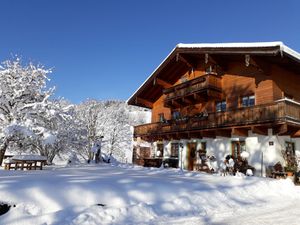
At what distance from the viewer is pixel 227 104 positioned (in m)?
19.3

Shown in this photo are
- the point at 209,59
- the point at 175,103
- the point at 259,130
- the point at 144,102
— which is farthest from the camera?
the point at 144,102

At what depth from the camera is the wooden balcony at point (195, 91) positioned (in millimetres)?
19422

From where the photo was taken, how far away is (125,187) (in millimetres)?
8719

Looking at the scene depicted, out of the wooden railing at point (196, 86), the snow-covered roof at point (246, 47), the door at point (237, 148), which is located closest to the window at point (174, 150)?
the wooden railing at point (196, 86)

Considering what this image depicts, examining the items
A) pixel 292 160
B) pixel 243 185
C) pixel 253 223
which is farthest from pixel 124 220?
pixel 292 160

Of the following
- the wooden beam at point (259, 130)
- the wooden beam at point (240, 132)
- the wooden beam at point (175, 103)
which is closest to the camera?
the wooden beam at point (259, 130)

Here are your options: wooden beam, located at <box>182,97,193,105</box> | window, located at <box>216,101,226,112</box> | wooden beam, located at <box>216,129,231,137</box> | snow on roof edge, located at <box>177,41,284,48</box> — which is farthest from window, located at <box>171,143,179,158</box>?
snow on roof edge, located at <box>177,41,284,48</box>

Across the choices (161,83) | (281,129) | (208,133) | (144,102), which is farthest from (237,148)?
(144,102)

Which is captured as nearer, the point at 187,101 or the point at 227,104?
the point at 227,104

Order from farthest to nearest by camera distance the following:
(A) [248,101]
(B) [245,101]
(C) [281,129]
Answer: (B) [245,101] < (A) [248,101] < (C) [281,129]

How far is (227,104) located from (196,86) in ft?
8.17

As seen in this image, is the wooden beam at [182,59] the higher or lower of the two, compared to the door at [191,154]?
higher

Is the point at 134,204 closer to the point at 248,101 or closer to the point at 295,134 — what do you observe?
the point at 295,134

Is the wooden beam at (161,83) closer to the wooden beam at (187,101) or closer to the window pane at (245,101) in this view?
the wooden beam at (187,101)
